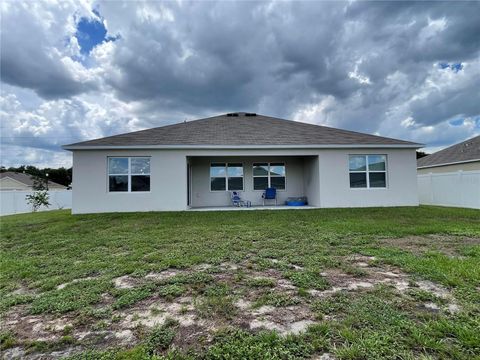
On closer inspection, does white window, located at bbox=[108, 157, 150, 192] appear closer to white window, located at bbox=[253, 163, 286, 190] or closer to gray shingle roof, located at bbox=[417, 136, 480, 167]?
white window, located at bbox=[253, 163, 286, 190]

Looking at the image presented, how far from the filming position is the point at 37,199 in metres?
15.7

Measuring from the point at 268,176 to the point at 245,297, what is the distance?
438 inches

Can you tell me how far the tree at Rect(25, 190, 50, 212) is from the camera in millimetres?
15758

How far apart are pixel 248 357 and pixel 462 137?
2892 centimetres

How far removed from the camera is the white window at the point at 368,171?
12320mm

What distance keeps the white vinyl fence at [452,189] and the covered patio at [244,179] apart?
6611 mm

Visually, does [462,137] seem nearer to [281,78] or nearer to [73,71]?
[281,78]

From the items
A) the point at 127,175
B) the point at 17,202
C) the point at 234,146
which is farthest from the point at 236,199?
the point at 17,202

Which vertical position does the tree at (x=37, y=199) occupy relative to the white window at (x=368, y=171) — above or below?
below

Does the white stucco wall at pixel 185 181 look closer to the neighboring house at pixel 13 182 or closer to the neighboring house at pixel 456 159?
the neighboring house at pixel 456 159

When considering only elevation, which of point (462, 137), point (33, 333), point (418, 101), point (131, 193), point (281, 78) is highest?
point (281, 78)

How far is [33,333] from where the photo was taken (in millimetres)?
2457

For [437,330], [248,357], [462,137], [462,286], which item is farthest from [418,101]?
[248,357]

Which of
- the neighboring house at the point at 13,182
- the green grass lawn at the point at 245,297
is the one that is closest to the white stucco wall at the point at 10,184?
the neighboring house at the point at 13,182
